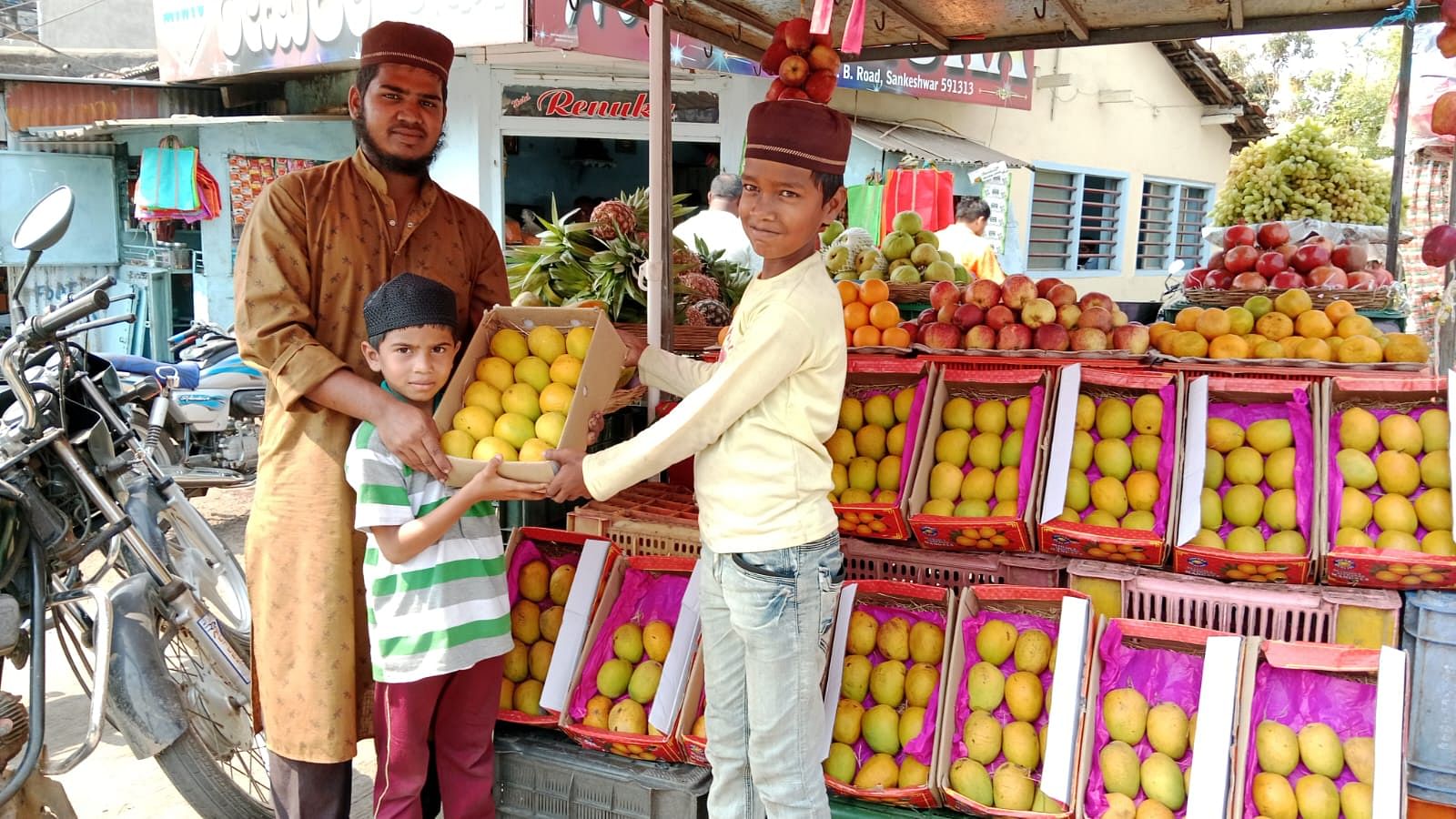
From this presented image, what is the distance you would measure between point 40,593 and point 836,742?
6.95ft

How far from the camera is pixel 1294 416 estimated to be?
2.70 meters

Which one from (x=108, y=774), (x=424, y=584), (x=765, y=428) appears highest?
(x=765, y=428)

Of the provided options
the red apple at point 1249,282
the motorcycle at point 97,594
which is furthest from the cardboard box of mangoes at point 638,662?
the red apple at point 1249,282

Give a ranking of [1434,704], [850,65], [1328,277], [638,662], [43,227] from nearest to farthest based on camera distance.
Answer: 1. [1434,704]
2. [43,227]
3. [638,662]
4. [1328,277]
5. [850,65]

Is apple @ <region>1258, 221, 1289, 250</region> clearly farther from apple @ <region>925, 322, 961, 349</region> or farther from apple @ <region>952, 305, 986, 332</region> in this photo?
apple @ <region>925, 322, 961, 349</region>

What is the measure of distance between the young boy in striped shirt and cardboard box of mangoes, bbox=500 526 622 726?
11.6 inches

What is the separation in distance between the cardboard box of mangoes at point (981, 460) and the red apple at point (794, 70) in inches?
40.4

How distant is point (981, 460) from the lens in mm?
2875

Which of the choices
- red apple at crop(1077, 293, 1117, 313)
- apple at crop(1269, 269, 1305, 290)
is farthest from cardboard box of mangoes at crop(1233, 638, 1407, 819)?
apple at crop(1269, 269, 1305, 290)

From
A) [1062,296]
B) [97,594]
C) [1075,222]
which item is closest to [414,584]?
[97,594]

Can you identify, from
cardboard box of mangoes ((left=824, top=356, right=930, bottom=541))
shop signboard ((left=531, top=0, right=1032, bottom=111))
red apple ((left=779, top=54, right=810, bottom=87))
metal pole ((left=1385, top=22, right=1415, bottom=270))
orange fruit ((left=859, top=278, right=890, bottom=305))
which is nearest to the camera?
cardboard box of mangoes ((left=824, top=356, right=930, bottom=541))

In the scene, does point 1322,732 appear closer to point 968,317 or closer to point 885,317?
point 968,317

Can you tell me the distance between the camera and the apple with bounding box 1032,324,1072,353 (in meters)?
3.16

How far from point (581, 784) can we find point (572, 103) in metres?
7.40
